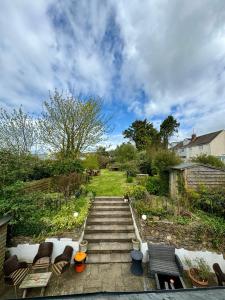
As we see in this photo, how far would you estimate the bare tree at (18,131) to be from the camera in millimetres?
13773

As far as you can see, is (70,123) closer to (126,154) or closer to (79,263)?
(79,263)

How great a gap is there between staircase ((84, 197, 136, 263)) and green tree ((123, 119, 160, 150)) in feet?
88.9

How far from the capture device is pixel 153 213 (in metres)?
7.83

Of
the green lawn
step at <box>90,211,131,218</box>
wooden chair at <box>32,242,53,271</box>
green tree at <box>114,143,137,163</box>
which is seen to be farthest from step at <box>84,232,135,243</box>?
green tree at <box>114,143,137,163</box>

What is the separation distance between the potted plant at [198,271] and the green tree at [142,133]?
29.8 metres

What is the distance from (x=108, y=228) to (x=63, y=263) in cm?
272

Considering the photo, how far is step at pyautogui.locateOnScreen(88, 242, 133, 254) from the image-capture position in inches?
255

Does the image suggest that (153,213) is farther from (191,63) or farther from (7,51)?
(7,51)

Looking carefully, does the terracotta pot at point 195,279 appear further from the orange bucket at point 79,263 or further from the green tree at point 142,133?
the green tree at point 142,133

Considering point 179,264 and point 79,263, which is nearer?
point 179,264

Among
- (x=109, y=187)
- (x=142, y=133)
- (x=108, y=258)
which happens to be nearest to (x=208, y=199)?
→ (x=108, y=258)

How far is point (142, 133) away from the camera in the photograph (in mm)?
36531

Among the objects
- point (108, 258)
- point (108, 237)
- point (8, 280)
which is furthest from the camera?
point (108, 237)

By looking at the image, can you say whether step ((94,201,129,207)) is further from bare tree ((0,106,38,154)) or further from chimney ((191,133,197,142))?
chimney ((191,133,197,142))
